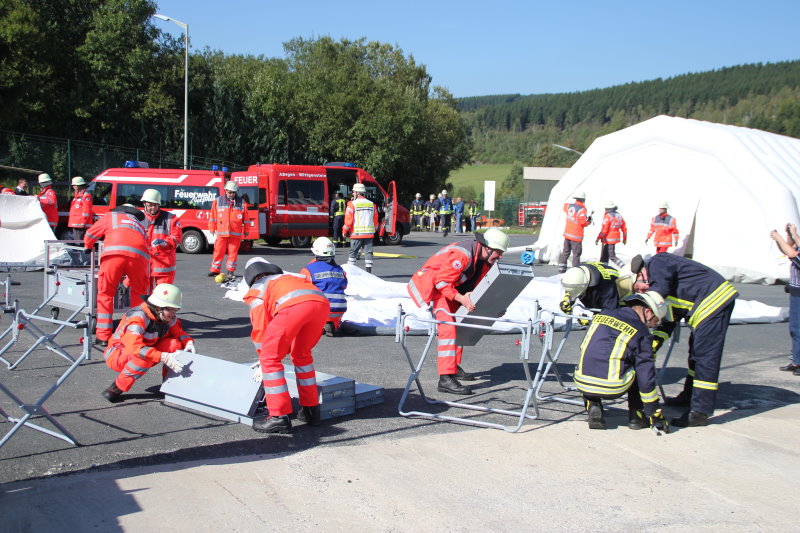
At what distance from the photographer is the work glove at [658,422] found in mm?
5945

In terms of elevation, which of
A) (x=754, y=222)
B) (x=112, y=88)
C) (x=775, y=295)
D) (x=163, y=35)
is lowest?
(x=775, y=295)

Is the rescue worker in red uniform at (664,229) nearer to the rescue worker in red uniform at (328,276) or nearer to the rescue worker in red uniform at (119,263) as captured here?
the rescue worker in red uniform at (328,276)

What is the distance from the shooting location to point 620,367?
590 cm

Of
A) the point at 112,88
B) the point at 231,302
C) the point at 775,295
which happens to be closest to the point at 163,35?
the point at 112,88

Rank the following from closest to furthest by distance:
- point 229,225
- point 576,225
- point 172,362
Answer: point 172,362 → point 229,225 → point 576,225

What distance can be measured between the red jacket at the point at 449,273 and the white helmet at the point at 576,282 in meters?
1.07

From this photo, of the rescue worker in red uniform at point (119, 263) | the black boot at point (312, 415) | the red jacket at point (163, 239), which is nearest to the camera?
the black boot at point (312, 415)

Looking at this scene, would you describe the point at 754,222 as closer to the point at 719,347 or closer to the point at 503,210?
the point at 719,347

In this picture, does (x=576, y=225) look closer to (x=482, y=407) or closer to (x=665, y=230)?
(x=665, y=230)

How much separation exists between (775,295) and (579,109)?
13385 cm

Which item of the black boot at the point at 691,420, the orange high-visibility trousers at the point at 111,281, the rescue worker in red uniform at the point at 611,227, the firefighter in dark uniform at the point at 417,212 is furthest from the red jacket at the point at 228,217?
the firefighter in dark uniform at the point at 417,212

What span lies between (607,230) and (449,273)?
37.3 feet

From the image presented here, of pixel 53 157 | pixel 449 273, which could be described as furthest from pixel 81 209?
pixel 53 157

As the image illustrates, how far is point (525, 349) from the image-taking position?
5902 millimetres
